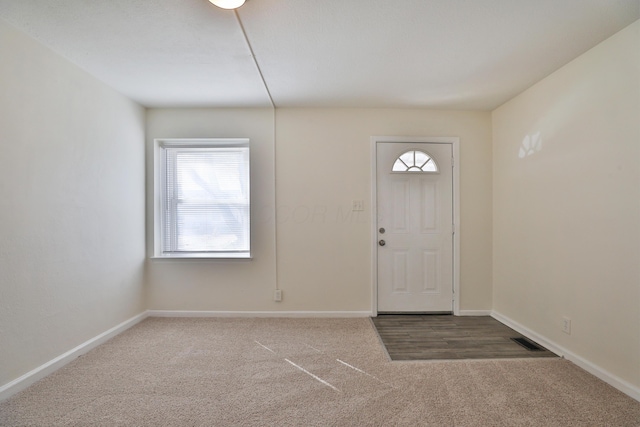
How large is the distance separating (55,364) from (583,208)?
4231mm

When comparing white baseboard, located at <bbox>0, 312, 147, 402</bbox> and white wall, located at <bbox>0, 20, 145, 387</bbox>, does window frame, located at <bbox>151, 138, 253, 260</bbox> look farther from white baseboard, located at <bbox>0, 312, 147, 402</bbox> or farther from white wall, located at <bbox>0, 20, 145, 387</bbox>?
white baseboard, located at <bbox>0, 312, 147, 402</bbox>

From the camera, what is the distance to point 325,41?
1.98 m

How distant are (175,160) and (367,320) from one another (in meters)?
2.94

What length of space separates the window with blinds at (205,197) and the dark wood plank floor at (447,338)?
6.12 ft

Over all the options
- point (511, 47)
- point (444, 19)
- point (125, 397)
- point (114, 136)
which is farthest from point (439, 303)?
point (114, 136)

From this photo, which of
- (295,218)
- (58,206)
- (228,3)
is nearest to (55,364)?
(58,206)

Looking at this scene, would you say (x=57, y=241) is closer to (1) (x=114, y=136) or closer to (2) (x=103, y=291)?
(2) (x=103, y=291)

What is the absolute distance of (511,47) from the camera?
204 centimetres

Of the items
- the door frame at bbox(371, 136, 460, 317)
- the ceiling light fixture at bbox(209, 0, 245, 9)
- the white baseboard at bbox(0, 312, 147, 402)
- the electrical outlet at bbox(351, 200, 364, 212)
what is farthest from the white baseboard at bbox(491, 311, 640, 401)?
the white baseboard at bbox(0, 312, 147, 402)

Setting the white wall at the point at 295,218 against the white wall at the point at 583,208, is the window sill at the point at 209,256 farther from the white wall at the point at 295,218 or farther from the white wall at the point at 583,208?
the white wall at the point at 583,208

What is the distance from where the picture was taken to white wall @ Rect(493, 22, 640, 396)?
6.01 feet

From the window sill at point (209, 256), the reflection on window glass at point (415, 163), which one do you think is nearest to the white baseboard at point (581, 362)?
the reflection on window glass at point (415, 163)

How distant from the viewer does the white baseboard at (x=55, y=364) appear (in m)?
1.83

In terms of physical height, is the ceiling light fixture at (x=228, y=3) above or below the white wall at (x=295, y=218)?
above
